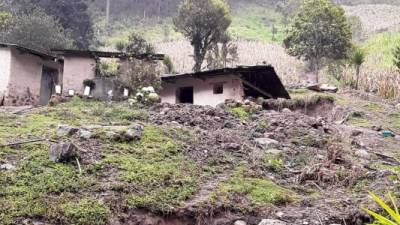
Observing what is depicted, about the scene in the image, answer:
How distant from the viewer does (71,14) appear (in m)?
32.1

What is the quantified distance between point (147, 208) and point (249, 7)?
4677 cm

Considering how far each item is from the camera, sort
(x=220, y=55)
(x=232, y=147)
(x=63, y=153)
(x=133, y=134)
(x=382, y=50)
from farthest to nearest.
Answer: (x=382, y=50), (x=220, y=55), (x=232, y=147), (x=133, y=134), (x=63, y=153)

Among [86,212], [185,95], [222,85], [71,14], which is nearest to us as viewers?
[86,212]

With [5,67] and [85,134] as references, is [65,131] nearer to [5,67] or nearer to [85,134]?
[85,134]

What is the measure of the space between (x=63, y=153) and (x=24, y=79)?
11156 mm

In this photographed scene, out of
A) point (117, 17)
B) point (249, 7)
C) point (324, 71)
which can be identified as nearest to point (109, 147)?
point (324, 71)

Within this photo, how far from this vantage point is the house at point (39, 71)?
57.1ft

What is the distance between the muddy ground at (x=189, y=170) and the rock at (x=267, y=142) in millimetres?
26

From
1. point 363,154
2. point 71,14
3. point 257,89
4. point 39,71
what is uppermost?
point 71,14

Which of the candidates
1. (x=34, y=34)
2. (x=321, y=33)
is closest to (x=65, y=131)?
(x=34, y=34)

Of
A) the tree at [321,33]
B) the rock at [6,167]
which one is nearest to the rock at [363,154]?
the rock at [6,167]

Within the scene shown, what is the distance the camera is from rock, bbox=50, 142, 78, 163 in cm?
783

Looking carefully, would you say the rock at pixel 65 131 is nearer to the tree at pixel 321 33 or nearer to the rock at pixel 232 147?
the rock at pixel 232 147

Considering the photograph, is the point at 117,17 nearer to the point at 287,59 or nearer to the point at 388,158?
the point at 287,59
